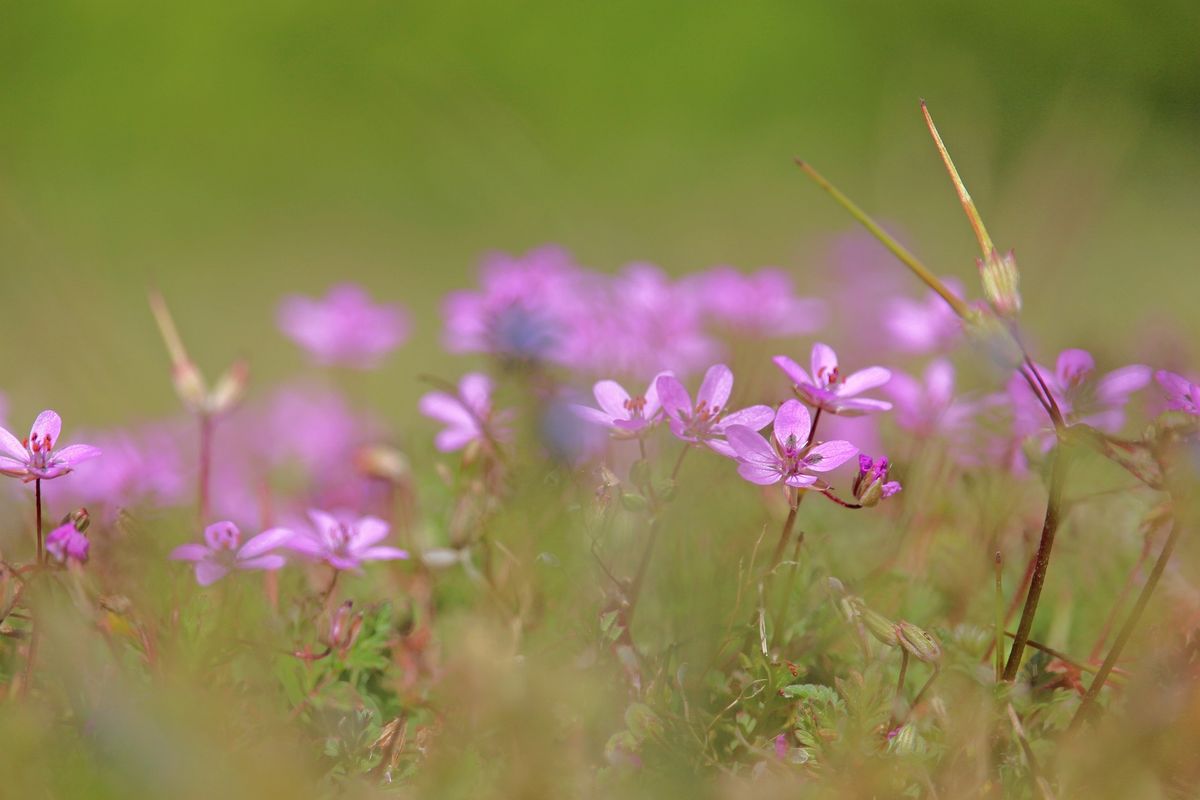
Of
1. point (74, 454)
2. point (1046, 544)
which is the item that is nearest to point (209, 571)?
point (74, 454)

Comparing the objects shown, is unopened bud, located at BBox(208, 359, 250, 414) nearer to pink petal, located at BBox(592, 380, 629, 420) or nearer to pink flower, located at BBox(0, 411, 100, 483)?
pink flower, located at BBox(0, 411, 100, 483)

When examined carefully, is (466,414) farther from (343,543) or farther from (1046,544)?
(1046,544)

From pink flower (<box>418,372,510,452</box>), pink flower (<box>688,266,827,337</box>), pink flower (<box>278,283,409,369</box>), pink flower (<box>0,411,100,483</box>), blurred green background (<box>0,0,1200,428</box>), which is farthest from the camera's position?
blurred green background (<box>0,0,1200,428</box>)

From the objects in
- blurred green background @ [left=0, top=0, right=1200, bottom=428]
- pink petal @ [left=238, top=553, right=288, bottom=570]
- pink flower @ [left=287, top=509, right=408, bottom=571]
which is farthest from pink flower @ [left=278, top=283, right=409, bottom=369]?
blurred green background @ [left=0, top=0, right=1200, bottom=428]

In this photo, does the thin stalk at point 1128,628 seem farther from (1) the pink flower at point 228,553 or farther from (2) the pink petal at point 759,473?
(1) the pink flower at point 228,553

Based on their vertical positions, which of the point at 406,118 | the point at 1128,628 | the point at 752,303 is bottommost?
the point at 406,118

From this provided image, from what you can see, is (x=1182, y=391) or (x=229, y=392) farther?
(x=229, y=392)

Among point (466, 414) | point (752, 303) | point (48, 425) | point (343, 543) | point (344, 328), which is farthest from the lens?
point (344, 328)

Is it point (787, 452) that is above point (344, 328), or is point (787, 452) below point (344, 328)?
above
